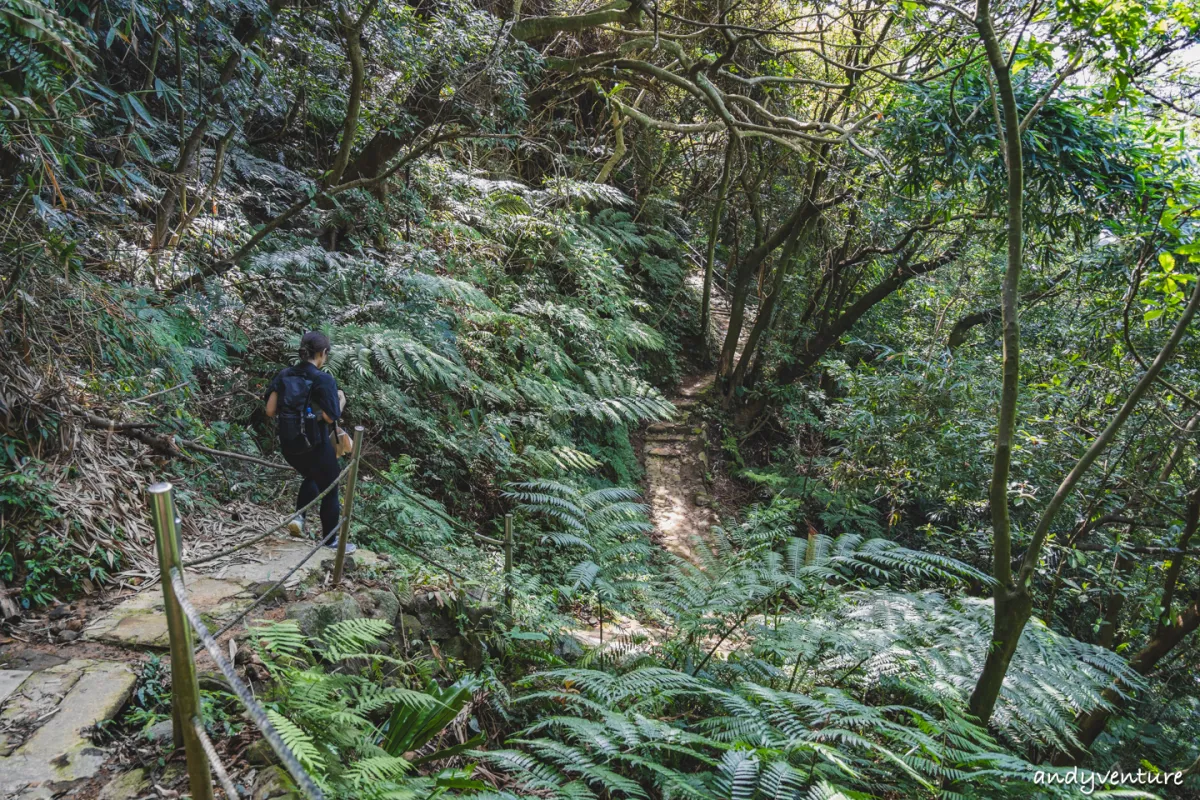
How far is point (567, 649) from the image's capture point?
13.6 feet

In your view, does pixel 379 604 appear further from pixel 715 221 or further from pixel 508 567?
pixel 715 221

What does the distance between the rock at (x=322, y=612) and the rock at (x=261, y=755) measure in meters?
0.70

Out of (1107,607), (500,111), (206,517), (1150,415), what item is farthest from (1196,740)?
(500,111)

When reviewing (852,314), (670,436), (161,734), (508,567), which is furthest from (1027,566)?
(852,314)

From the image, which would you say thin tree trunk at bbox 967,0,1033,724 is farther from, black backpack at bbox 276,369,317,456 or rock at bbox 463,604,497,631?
black backpack at bbox 276,369,317,456

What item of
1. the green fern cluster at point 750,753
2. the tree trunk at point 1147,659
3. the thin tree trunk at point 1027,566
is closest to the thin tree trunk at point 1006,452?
the thin tree trunk at point 1027,566

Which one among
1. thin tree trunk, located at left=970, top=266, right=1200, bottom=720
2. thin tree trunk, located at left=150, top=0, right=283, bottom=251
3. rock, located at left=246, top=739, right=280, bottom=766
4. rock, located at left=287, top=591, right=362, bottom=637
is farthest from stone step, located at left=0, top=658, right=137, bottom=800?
thin tree trunk, located at left=970, top=266, right=1200, bottom=720

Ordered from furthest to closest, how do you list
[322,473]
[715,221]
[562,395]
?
[715,221]
[562,395]
[322,473]

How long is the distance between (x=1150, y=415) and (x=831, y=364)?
3.90 meters

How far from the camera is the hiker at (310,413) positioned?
3.76m

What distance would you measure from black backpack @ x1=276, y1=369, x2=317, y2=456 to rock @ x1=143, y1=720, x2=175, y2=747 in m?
1.80

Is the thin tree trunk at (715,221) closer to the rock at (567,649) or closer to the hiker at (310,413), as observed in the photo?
the hiker at (310,413)

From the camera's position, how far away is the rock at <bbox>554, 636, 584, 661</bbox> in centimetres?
409

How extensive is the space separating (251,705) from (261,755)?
1.17m
